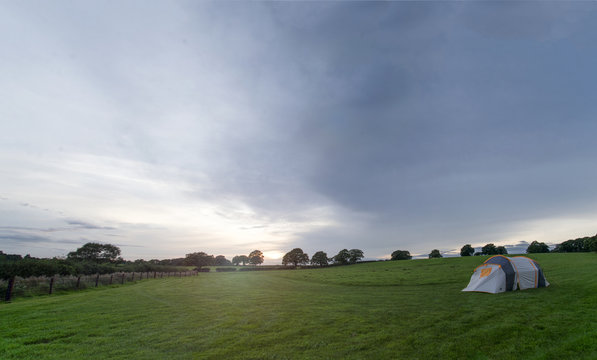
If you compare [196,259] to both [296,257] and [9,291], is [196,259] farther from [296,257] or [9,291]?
[9,291]

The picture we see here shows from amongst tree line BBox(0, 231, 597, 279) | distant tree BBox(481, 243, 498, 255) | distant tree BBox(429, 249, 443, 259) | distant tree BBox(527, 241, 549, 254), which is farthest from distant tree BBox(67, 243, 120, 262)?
distant tree BBox(527, 241, 549, 254)

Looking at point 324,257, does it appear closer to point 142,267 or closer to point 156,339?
point 142,267

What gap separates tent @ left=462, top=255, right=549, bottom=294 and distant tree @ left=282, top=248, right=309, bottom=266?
124m

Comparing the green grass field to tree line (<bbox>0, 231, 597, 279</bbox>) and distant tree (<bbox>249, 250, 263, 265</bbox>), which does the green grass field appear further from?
distant tree (<bbox>249, 250, 263, 265</bbox>)

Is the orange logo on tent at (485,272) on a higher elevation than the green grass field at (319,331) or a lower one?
higher

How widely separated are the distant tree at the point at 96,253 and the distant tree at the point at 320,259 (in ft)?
299

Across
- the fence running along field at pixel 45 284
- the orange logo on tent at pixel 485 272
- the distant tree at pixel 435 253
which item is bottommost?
the distant tree at pixel 435 253

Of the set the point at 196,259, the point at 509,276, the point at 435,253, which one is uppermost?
the point at 509,276

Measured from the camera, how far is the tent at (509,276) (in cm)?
1994

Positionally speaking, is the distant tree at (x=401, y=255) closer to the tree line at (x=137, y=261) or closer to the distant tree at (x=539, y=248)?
the tree line at (x=137, y=261)

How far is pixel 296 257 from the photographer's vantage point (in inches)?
5512

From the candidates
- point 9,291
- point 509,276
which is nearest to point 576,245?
point 509,276

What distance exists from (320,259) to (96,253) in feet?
325

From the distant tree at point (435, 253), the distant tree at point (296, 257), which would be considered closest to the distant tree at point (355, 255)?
the distant tree at point (296, 257)
